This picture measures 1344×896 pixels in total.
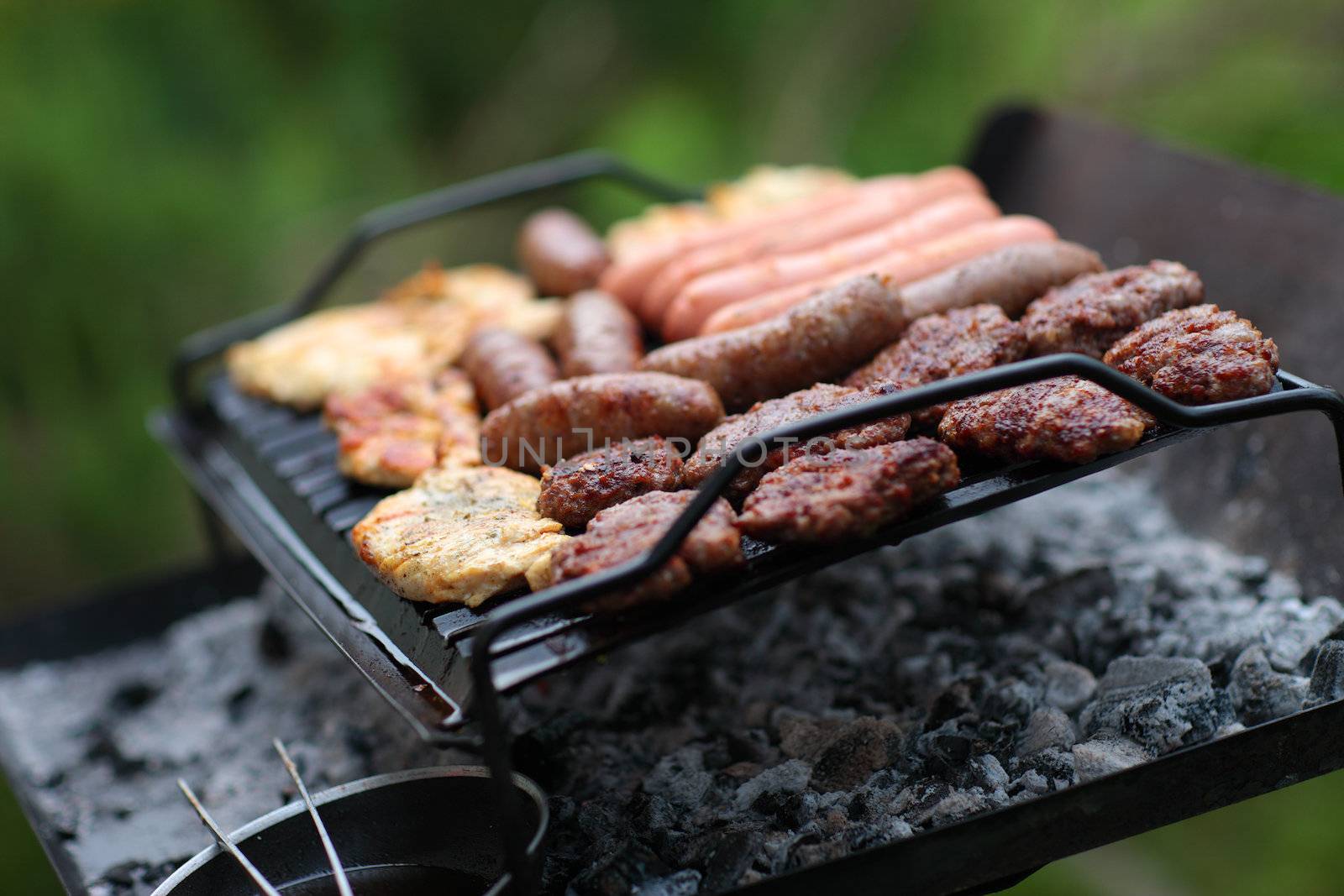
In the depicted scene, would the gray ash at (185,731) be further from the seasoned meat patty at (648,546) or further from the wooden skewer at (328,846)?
the seasoned meat patty at (648,546)

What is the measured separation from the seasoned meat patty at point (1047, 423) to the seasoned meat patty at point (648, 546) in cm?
62

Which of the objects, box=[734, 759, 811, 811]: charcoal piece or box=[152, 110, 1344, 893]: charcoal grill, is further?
box=[734, 759, 811, 811]: charcoal piece

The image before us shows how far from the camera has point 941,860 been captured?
244cm

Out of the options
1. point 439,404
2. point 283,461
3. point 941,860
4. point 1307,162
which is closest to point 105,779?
point 283,461

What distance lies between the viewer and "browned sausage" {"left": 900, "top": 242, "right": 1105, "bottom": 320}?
3.25 m

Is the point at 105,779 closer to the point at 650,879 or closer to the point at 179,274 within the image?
the point at 650,879

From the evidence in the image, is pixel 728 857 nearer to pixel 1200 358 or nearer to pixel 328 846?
pixel 328 846

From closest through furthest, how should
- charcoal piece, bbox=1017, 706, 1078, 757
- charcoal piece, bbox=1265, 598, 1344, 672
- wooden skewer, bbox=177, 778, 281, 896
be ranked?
wooden skewer, bbox=177, 778, 281, 896
charcoal piece, bbox=1017, 706, 1078, 757
charcoal piece, bbox=1265, 598, 1344, 672

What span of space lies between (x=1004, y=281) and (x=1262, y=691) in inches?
50.3

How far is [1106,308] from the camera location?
9.73 feet

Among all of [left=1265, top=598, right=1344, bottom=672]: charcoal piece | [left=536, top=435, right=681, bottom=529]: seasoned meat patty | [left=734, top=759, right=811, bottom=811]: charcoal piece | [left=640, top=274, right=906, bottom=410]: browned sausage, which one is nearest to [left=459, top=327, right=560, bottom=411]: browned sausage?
[left=640, top=274, right=906, bottom=410]: browned sausage

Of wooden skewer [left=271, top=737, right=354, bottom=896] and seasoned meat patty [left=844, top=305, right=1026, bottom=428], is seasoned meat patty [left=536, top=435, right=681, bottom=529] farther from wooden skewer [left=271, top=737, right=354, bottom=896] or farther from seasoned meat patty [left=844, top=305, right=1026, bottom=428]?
wooden skewer [left=271, top=737, right=354, bottom=896]

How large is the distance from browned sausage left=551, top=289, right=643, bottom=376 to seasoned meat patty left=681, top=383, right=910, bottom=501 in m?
0.57

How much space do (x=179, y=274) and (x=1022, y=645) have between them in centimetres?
527
